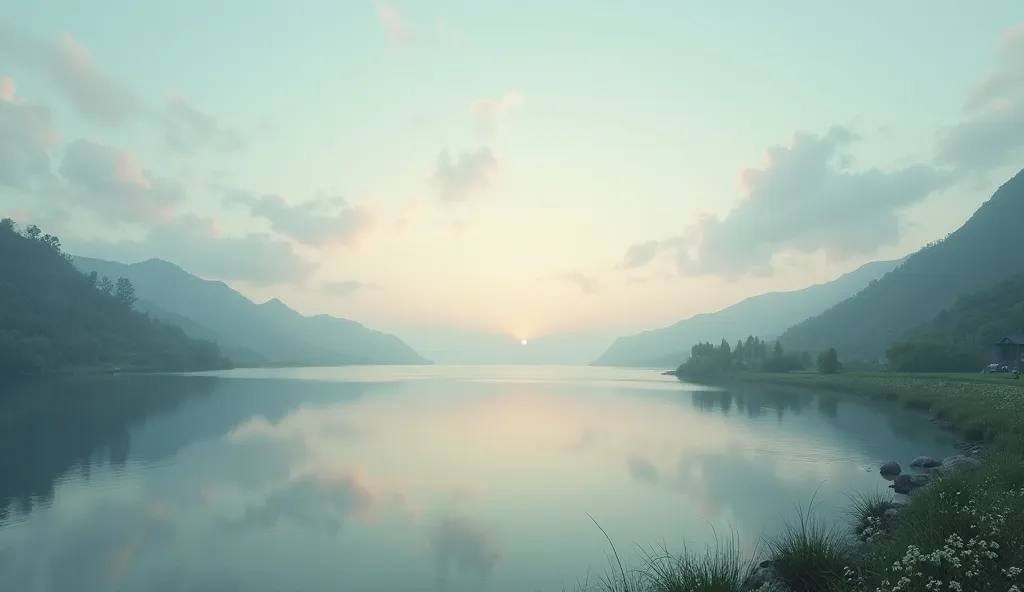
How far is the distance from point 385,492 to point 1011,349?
98905 millimetres

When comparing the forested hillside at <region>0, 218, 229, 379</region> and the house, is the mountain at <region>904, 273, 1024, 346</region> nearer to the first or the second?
the house

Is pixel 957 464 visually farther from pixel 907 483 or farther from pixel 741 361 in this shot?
pixel 741 361

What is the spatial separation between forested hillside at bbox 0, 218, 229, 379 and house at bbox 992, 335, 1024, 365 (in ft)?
581

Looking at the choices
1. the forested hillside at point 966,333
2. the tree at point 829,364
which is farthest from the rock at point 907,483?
the tree at point 829,364

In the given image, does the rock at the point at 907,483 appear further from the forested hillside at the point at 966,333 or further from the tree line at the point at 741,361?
the tree line at the point at 741,361

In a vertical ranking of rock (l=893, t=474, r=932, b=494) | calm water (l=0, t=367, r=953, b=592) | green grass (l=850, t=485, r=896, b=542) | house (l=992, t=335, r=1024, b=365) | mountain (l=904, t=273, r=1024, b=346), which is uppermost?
mountain (l=904, t=273, r=1024, b=346)

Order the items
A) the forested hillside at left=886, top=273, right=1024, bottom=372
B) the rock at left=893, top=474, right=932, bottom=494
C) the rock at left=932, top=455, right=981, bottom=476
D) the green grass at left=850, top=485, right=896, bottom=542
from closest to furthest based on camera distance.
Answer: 1. the green grass at left=850, top=485, right=896, bottom=542
2. the rock at left=932, top=455, right=981, bottom=476
3. the rock at left=893, top=474, right=932, bottom=494
4. the forested hillside at left=886, top=273, right=1024, bottom=372

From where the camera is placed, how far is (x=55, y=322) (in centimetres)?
15675

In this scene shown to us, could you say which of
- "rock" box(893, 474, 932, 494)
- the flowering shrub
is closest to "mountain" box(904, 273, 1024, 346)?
"rock" box(893, 474, 932, 494)

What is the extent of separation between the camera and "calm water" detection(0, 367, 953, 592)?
17641 millimetres

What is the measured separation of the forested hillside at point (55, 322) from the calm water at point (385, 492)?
3618 inches

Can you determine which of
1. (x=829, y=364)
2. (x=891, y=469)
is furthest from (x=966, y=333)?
(x=891, y=469)

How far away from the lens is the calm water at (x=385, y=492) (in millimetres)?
17641

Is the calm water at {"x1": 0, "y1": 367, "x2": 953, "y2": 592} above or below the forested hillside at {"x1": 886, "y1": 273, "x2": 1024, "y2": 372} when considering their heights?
below
